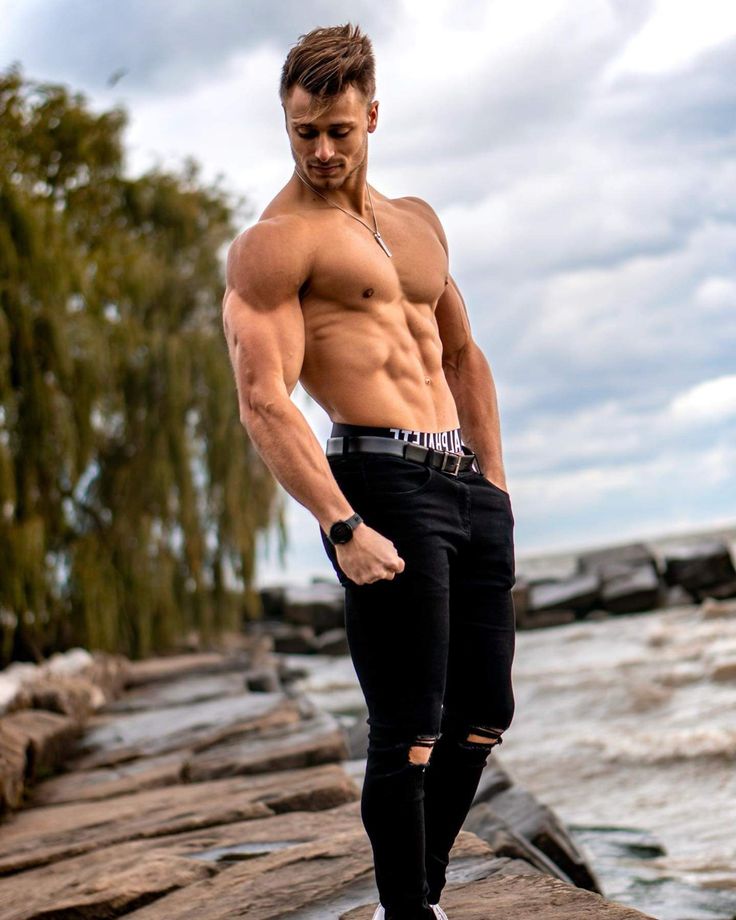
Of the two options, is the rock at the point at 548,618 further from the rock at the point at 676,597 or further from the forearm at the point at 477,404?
the forearm at the point at 477,404

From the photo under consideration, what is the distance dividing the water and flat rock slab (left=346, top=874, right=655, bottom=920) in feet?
5.43

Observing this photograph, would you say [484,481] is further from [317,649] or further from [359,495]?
[317,649]

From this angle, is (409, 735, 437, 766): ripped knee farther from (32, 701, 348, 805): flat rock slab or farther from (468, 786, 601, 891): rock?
(32, 701, 348, 805): flat rock slab

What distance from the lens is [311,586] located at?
22.7 m

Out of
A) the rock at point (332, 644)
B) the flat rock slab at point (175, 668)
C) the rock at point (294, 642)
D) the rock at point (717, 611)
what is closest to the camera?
the flat rock slab at point (175, 668)

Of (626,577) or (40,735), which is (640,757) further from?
(626,577)

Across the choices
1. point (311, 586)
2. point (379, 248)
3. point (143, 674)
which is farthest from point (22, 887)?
point (311, 586)

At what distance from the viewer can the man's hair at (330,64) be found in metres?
2.48

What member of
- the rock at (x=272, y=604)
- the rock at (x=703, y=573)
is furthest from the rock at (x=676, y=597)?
the rock at (x=272, y=604)

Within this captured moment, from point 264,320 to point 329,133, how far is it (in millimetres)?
428

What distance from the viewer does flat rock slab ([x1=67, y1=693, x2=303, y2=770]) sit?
6180mm

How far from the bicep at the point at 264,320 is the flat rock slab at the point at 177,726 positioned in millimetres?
4009

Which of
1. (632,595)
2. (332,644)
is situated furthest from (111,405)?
(632,595)

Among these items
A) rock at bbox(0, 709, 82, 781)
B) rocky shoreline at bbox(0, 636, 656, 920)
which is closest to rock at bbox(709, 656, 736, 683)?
rocky shoreline at bbox(0, 636, 656, 920)
